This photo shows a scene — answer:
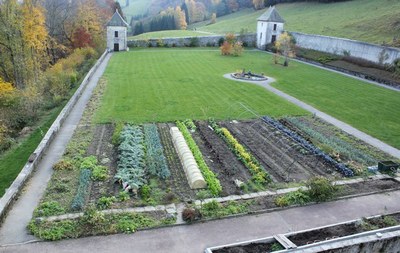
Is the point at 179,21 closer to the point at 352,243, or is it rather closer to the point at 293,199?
the point at 293,199

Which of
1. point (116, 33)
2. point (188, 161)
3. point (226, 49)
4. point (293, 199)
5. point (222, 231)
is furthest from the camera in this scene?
point (116, 33)

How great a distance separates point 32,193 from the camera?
13.4m

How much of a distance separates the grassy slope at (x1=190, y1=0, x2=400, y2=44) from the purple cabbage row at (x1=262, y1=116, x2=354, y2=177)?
26134 mm

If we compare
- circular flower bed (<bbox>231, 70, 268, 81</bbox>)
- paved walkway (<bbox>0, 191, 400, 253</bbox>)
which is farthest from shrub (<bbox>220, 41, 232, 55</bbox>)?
paved walkway (<bbox>0, 191, 400, 253</bbox>)

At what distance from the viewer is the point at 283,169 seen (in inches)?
634

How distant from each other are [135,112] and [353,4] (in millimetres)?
56229

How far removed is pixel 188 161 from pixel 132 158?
103 inches

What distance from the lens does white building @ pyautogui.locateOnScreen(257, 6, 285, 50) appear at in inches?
2095

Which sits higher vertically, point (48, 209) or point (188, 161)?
point (188, 161)

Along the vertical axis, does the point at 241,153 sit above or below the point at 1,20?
below

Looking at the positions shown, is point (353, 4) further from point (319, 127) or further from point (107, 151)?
point (107, 151)

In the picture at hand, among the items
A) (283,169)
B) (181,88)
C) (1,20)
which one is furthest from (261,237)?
(1,20)

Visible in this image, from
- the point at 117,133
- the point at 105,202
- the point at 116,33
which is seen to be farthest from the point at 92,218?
the point at 116,33

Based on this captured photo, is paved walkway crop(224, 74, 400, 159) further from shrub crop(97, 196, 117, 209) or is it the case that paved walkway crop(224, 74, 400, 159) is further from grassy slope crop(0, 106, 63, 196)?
grassy slope crop(0, 106, 63, 196)
